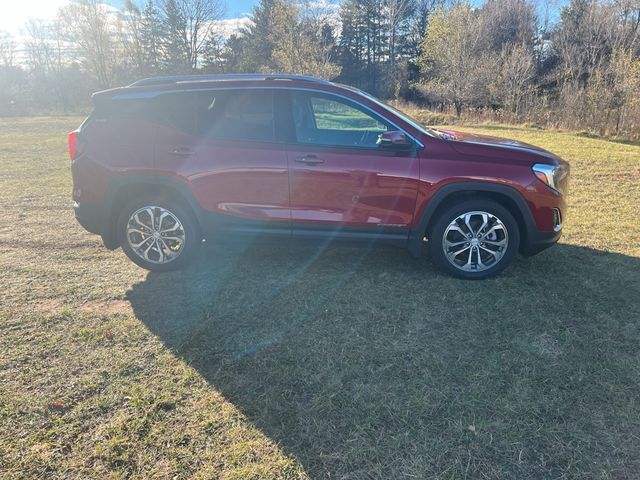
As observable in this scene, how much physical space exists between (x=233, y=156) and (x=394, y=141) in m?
1.47

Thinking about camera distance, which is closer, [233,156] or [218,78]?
[233,156]

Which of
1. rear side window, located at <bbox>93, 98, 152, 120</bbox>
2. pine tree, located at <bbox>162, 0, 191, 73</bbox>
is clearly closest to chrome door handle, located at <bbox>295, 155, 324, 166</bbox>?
rear side window, located at <bbox>93, 98, 152, 120</bbox>

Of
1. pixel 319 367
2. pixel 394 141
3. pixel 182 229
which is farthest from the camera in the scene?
pixel 182 229

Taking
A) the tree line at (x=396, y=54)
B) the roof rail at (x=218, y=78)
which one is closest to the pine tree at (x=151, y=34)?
the tree line at (x=396, y=54)

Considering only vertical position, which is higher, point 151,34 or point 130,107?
point 151,34

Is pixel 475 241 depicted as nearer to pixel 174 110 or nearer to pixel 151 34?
pixel 174 110

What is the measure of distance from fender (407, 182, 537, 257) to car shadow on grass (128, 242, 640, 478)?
1.62 feet

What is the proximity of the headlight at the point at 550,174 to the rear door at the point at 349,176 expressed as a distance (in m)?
1.10

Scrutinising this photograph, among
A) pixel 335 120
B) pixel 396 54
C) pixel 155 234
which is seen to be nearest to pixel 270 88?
pixel 335 120

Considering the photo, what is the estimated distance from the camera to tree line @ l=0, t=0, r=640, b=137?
1964 cm

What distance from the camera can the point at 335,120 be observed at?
4.34 meters

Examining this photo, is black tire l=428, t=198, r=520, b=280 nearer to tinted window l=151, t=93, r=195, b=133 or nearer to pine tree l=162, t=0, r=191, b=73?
tinted window l=151, t=93, r=195, b=133

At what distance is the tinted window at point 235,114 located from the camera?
4.05 metres

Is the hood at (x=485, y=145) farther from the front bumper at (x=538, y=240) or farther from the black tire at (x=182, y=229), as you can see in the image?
the black tire at (x=182, y=229)
